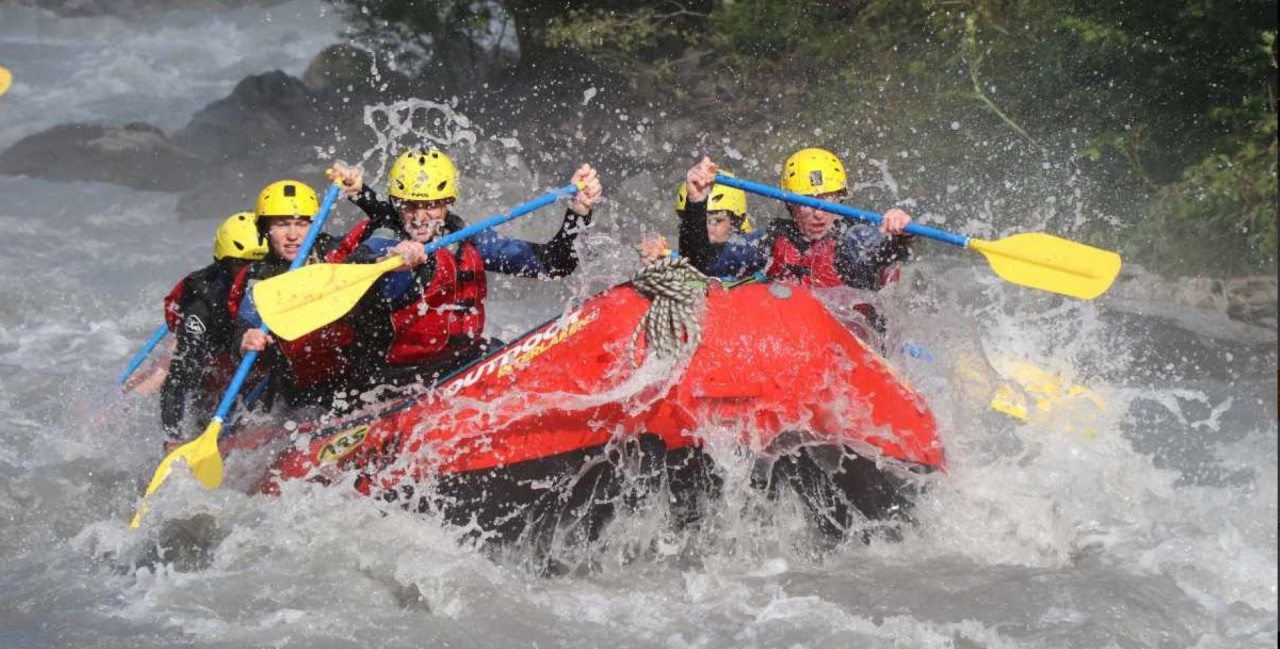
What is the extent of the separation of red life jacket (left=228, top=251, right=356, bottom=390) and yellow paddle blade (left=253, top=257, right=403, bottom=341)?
0.45 m

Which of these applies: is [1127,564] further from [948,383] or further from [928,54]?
[928,54]

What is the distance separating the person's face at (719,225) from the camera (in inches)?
238

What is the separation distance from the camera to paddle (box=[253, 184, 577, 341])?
5070 mm

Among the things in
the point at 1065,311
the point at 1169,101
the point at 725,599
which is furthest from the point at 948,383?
the point at 1169,101

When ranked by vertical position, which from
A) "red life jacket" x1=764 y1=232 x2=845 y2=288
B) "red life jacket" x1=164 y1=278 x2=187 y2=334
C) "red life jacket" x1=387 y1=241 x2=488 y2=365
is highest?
"red life jacket" x1=764 y1=232 x2=845 y2=288

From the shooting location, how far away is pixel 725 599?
16.4 ft

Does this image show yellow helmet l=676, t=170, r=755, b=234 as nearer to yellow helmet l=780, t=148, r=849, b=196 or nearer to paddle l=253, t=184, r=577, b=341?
yellow helmet l=780, t=148, r=849, b=196

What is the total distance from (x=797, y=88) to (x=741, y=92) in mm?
483

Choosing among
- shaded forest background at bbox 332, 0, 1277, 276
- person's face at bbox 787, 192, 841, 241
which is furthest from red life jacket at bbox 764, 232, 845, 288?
shaded forest background at bbox 332, 0, 1277, 276

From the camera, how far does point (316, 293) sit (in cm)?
511

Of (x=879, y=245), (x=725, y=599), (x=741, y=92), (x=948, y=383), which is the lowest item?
(x=725, y=599)

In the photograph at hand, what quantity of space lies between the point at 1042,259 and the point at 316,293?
103 inches

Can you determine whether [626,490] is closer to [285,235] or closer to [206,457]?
[206,457]

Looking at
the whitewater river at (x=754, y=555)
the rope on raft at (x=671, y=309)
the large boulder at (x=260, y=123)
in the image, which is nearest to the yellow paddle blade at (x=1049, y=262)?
the whitewater river at (x=754, y=555)
